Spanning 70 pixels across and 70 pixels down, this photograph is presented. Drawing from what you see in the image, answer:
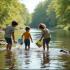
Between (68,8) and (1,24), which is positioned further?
(68,8)

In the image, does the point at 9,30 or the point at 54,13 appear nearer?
the point at 9,30

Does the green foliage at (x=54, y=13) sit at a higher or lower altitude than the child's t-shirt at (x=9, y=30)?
higher

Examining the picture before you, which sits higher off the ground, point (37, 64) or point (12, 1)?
point (12, 1)

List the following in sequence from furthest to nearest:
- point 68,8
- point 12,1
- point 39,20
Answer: point 39,20
point 68,8
point 12,1

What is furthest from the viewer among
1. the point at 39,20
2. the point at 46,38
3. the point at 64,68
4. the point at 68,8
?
the point at 39,20

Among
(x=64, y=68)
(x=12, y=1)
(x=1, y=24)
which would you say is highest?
(x=12, y=1)

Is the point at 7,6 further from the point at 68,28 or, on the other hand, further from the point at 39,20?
the point at 39,20

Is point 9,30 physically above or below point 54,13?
below

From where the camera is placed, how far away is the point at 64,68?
1547 centimetres

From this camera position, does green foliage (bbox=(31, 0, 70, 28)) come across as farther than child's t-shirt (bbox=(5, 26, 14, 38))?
Yes

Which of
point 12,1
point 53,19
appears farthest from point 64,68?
point 53,19

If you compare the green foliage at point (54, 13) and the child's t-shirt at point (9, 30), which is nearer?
the child's t-shirt at point (9, 30)

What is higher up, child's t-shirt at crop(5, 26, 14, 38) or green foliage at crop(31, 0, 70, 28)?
green foliage at crop(31, 0, 70, 28)

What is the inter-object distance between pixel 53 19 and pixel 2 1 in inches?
3548
